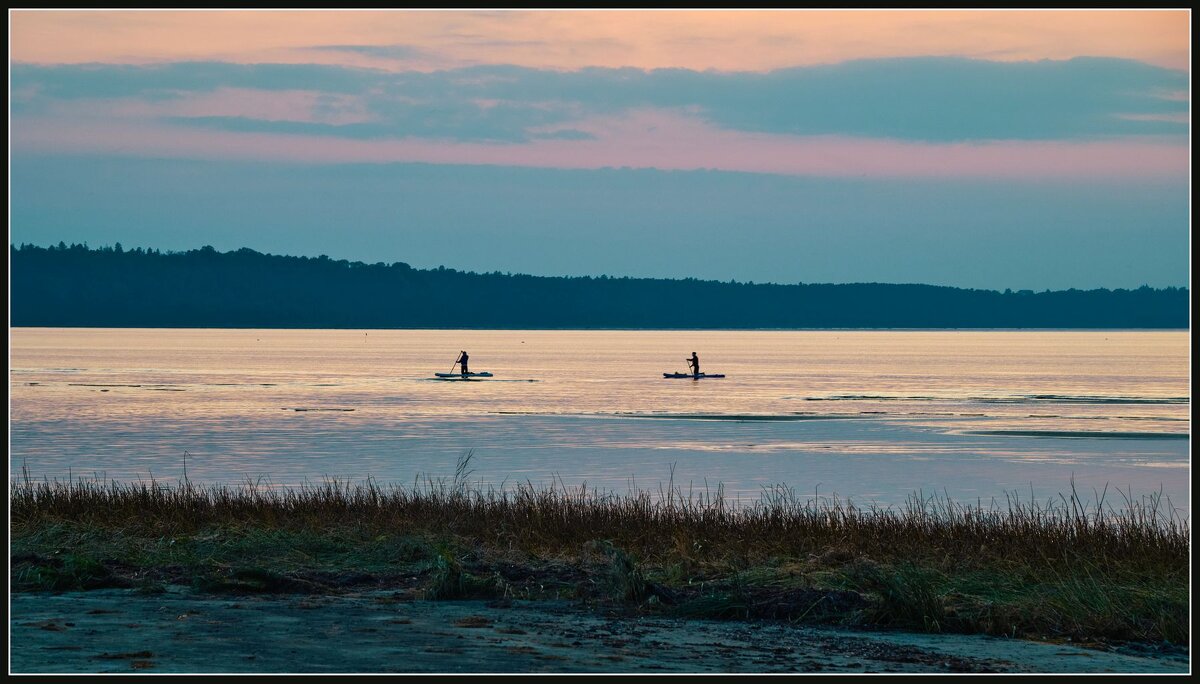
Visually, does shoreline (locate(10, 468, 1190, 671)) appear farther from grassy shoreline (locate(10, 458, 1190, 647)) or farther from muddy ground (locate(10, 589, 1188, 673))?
muddy ground (locate(10, 589, 1188, 673))

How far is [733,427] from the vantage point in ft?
183

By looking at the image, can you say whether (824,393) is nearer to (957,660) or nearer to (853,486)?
(853,486)

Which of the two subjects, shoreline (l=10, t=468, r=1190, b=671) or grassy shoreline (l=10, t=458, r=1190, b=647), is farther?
grassy shoreline (l=10, t=458, r=1190, b=647)

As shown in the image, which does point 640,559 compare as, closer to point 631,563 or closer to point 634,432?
point 631,563

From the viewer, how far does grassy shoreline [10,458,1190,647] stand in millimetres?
12508

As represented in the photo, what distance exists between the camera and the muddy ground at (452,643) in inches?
402

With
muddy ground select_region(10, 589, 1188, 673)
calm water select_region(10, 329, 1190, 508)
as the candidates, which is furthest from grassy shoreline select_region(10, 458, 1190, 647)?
calm water select_region(10, 329, 1190, 508)

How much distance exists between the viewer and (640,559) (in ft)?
52.6

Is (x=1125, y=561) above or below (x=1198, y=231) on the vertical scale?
below

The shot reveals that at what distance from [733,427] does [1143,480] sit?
68.8ft

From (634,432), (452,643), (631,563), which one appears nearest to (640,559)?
(631,563)

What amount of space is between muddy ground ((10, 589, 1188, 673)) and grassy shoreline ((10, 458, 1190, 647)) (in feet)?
1.63

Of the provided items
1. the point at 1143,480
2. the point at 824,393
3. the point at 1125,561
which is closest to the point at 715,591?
the point at 1125,561

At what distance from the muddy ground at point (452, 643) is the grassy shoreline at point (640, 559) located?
0.50m
